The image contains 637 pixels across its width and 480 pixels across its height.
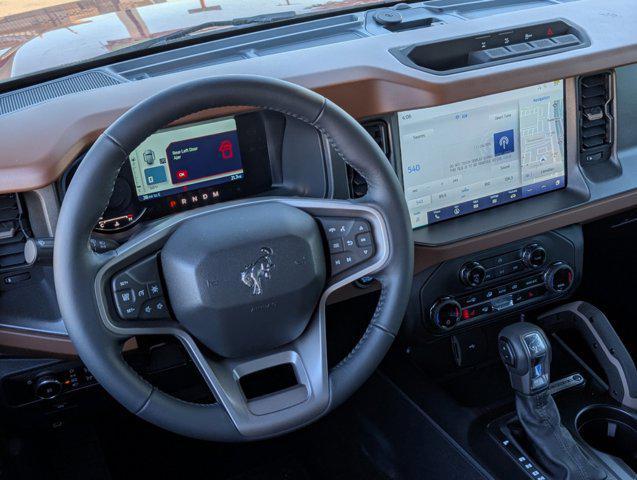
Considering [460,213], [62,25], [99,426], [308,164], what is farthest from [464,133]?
[99,426]

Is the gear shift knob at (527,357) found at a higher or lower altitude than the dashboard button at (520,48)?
lower

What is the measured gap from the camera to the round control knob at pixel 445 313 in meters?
1.89

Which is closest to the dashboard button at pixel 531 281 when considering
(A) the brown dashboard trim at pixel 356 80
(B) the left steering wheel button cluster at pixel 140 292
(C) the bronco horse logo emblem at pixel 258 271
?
(A) the brown dashboard trim at pixel 356 80

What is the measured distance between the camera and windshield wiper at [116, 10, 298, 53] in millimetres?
1820

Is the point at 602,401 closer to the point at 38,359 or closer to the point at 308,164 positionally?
the point at 308,164

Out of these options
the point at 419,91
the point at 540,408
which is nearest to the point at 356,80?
the point at 419,91

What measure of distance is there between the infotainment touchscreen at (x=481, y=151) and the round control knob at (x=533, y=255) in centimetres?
13

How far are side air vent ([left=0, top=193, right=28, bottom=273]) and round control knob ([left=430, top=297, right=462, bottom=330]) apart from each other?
3.03 ft

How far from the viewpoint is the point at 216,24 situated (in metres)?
1.89

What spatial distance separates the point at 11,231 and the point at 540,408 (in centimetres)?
118

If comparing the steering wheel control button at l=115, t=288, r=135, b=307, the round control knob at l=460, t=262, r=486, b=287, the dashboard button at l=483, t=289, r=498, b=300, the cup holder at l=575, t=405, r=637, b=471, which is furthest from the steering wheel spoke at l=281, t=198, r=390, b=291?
the cup holder at l=575, t=405, r=637, b=471

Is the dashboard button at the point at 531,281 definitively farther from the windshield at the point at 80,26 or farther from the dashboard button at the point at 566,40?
the windshield at the point at 80,26

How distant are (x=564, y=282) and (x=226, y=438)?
105cm

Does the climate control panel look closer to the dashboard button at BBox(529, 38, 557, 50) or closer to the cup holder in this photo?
the cup holder
